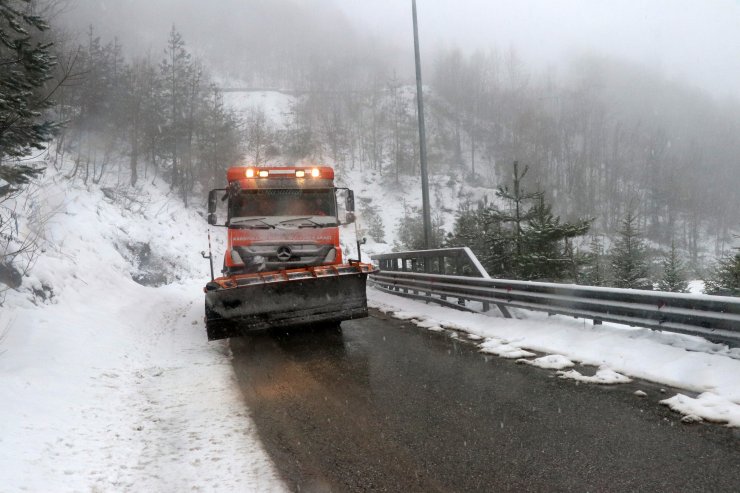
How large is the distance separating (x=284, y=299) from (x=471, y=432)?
164 inches

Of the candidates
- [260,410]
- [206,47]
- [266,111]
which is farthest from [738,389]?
[206,47]

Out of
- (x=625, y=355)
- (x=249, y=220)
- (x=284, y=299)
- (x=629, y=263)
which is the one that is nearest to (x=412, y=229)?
(x=629, y=263)

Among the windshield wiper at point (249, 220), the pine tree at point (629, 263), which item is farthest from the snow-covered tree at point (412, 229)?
the windshield wiper at point (249, 220)

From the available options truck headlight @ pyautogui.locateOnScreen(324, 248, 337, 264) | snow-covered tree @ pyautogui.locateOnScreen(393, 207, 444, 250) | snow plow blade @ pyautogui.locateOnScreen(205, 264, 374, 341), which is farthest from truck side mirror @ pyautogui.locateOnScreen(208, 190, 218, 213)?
snow-covered tree @ pyautogui.locateOnScreen(393, 207, 444, 250)

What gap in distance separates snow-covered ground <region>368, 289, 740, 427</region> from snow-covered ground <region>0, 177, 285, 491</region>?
3.53 m

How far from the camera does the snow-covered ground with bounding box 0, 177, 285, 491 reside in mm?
3264

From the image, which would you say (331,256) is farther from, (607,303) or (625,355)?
(625,355)

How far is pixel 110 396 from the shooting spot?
502 centimetres

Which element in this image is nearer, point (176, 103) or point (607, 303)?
point (607, 303)

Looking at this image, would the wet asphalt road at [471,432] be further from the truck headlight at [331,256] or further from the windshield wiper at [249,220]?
the windshield wiper at [249,220]

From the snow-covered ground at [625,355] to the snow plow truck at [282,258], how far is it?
2222 mm

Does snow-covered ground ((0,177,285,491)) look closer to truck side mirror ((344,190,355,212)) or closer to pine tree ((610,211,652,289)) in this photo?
truck side mirror ((344,190,355,212))

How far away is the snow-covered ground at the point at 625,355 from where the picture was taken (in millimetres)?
4000

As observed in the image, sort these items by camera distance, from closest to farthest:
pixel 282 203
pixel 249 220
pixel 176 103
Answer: pixel 249 220 < pixel 282 203 < pixel 176 103
